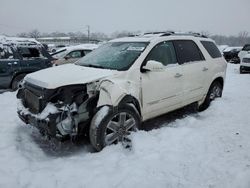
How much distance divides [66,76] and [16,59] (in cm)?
502

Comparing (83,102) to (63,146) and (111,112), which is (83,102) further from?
(63,146)

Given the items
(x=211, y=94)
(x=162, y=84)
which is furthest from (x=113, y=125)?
(x=211, y=94)

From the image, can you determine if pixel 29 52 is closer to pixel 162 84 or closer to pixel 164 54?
pixel 164 54

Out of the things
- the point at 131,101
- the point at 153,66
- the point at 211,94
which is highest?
the point at 153,66

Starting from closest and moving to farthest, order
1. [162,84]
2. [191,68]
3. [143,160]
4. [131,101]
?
1. [143,160]
2. [131,101]
3. [162,84]
4. [191,68]

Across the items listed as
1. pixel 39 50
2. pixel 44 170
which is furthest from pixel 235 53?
pixel 44 170

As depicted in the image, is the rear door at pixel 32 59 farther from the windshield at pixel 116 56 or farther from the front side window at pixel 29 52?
the windshield at pixel 116 56

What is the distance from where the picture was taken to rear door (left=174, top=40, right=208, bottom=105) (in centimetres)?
523

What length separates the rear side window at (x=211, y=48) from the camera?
611cm

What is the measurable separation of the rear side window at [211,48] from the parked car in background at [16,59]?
17.4 feet

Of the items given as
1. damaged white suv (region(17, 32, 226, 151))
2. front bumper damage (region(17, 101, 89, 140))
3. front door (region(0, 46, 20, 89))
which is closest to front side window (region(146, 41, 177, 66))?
damaged white suv (region(17, 32, 226, 151))

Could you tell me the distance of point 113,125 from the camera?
3.96m

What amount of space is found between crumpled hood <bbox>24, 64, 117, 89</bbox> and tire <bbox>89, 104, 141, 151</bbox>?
522 mm

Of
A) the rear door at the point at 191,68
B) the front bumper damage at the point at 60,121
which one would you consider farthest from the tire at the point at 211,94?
the front bumper damage at the point at 60,121
